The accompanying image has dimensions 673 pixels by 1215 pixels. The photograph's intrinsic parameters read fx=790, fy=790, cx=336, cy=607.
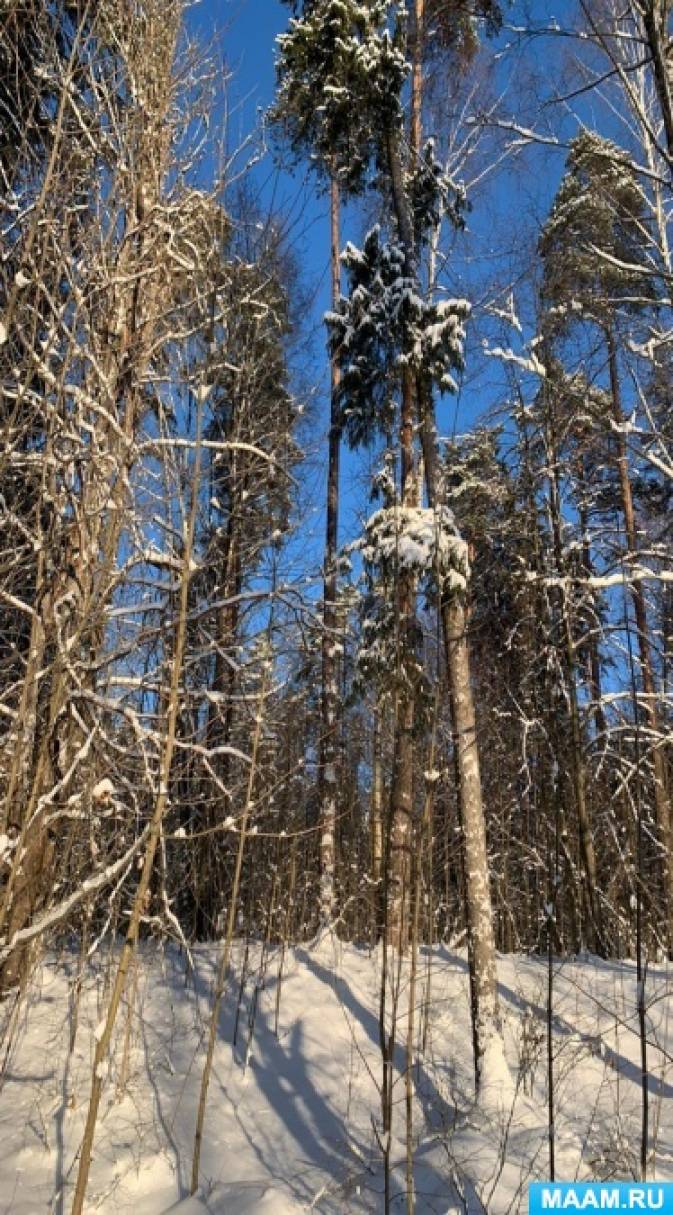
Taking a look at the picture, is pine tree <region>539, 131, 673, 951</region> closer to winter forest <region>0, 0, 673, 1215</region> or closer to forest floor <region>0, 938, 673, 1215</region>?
winter forest <region>0, 0, 673, 1215</region>

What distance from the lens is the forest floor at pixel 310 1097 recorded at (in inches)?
146

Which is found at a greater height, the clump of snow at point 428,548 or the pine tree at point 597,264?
the pine tree at point 597,264

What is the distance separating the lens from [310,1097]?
16.6 ft

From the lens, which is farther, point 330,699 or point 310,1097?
point 330,699

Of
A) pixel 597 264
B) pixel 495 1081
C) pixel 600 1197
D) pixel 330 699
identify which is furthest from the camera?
pixel 330 699

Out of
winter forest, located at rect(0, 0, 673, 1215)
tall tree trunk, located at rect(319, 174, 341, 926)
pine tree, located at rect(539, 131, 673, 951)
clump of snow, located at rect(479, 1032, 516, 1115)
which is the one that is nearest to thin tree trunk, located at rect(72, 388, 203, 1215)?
winter forest, located at rect(0, 0, 673, 1215)

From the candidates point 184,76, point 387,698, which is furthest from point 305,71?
point 387,698

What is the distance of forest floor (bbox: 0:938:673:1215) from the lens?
3.70 meters

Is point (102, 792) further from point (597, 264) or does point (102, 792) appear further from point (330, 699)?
point (597, 264)

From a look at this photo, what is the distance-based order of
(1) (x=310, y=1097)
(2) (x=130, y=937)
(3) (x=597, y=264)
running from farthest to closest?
(3) (x=597, y=264) → (1) (x=310, y=1097) → (2) (x=130, y=937)

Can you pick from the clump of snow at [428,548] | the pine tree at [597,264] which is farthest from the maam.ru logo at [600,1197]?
the pine tree at [597,264]

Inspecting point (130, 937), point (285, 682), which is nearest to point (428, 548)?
point (285, 682)

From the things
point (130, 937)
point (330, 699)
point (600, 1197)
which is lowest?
point (600, 1197)

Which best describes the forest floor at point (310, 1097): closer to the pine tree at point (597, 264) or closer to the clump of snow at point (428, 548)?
the pine tree at point (597, 264)
